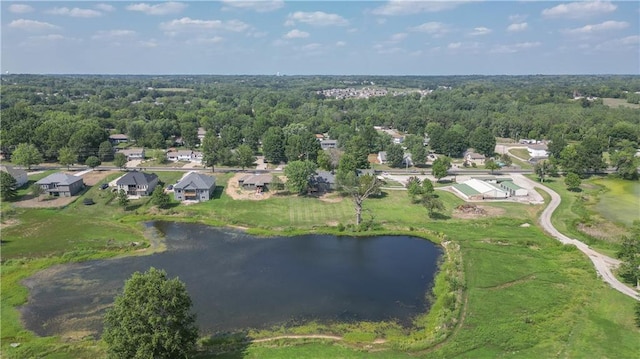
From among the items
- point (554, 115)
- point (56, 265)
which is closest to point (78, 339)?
point (56, 265)

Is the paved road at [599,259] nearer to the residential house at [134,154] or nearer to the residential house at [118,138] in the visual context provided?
the residential house at [134,154]

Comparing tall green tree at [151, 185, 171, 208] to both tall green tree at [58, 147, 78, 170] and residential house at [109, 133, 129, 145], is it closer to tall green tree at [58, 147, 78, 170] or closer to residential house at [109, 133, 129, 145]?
tall green tree at [58, 147, 78, 170]

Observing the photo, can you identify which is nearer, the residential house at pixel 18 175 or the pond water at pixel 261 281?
the pond water at pixel 261 281

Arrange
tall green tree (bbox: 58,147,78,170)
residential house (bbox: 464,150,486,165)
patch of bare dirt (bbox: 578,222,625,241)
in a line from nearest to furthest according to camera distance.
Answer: patch of bare dirt (bbox: 578,222,625,241), tall green tree (bbox: 58,147,78,170), residential house (bbox: 464,150,486,165)

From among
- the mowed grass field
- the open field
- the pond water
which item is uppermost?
the open field

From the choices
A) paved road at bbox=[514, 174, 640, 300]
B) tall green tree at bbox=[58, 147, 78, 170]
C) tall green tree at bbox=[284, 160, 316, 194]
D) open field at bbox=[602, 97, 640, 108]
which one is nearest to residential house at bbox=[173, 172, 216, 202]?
tall green tree at bbox=[284, 160, 316, 194]

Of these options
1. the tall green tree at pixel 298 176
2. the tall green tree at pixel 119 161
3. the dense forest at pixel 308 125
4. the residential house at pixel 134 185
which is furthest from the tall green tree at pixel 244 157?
the tall green tree at pixel 119 161
